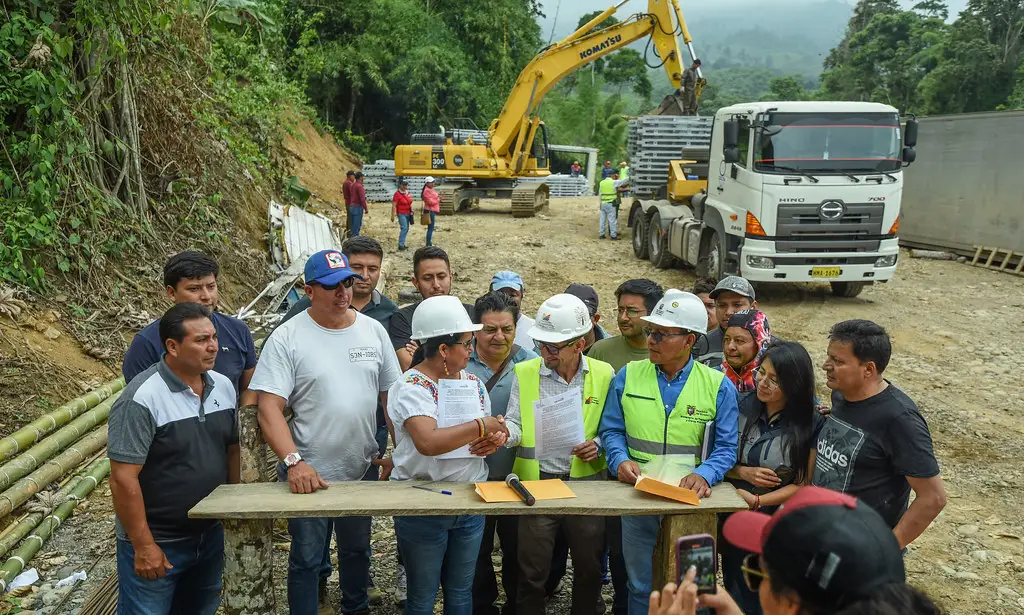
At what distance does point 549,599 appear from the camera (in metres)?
4.34

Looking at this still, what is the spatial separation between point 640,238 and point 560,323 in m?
12.2

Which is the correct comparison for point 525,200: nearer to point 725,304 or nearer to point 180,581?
point 725,304

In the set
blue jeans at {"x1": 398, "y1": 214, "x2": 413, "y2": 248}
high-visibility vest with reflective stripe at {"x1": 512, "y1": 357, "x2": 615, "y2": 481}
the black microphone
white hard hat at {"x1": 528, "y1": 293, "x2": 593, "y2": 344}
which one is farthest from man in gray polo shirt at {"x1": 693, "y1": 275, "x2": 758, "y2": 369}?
blue jeans at {"x1": 398, "y1": 214, "x2": 413, "y2": 248}

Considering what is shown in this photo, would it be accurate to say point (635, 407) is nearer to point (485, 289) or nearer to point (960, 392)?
point (960, 392)

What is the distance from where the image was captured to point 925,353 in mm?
9594

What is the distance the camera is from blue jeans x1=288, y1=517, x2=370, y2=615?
3564 mm

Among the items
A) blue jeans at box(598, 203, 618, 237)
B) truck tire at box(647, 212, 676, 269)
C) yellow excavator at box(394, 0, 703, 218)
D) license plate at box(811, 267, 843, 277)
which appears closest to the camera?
license plate at box(811, 267, 843, 277)

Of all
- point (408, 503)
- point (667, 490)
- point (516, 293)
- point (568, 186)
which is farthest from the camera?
point (568, 186)

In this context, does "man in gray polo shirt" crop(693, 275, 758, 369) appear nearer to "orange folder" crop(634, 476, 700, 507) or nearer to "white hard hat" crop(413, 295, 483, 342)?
"orange folder" crop(634, 476, 700, 507)

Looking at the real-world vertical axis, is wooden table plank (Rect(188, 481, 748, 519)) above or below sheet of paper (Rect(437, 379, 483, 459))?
below

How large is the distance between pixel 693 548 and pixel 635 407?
4.67 ft

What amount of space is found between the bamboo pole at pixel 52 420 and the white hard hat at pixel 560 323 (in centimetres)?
370

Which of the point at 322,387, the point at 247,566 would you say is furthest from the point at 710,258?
the point at 247,566

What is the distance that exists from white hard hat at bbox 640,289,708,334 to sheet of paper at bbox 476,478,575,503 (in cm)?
82
